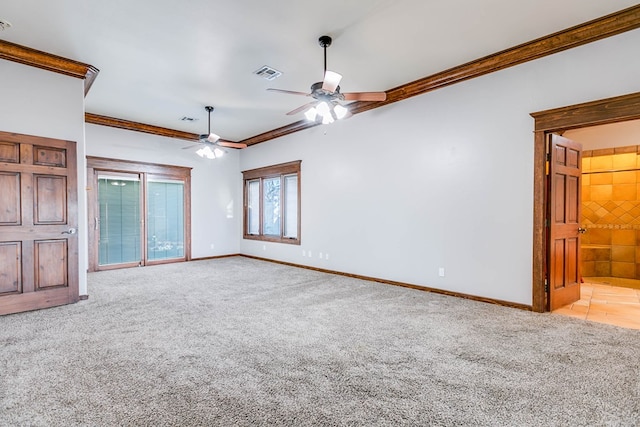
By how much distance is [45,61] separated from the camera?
13.4 feet

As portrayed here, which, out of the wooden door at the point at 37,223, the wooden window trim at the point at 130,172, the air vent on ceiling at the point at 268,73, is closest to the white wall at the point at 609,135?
the air vent on ceiling at the point at 268,73

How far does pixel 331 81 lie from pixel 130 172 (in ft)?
18.9

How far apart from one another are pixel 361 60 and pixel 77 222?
4404mm

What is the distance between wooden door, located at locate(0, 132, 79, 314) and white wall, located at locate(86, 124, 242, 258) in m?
2.86

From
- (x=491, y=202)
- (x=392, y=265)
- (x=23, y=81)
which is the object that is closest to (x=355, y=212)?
(x=392, y=265)

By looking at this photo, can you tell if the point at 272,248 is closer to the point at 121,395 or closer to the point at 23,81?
the point at 23,81

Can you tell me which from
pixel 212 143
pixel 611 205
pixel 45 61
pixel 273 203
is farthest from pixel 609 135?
pixel 45 61

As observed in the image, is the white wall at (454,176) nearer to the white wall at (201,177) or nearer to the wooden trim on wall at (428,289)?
the wooden trim on wall at (428,289)

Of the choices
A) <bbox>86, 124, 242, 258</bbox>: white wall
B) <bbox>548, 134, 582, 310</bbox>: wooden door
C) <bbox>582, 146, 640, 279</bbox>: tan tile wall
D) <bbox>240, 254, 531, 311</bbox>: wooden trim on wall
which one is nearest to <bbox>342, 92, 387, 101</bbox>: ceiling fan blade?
<bbox>548, 134, 582, 310</bbox>: wooden door

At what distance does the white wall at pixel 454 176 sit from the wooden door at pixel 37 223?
4.22 meters

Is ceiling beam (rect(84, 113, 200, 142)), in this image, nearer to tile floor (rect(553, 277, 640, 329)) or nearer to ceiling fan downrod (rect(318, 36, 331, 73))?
ceiling fan downrod (rect(318, 36, 331, 73))

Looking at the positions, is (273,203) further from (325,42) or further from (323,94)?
(325,42)

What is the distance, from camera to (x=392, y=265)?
5465 millimetres

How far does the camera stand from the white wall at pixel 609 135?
5.64 m
